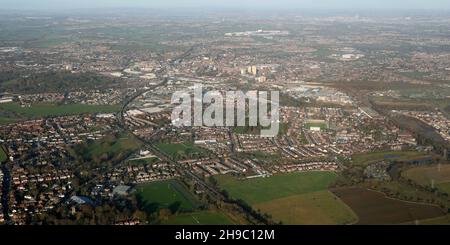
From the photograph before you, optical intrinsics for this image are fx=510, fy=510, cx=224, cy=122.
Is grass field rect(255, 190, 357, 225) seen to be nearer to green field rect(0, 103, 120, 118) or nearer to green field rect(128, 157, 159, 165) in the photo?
green field rect(128, 157, 159, 165)

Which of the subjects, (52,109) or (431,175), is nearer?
(431,175)

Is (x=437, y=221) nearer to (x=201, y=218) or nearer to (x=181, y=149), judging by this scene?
(x=201, y=218)

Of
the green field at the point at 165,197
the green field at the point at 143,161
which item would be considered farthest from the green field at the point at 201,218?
the green field at the point at 143,161

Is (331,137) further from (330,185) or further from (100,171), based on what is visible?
(100,171)

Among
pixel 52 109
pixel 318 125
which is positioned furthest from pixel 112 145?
pixel 318 125
